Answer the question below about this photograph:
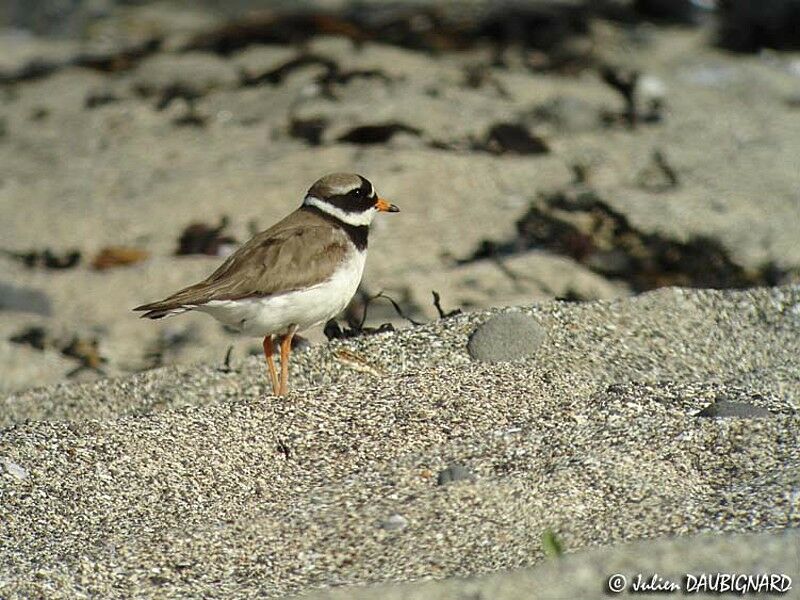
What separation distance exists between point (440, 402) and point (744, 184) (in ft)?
12.7

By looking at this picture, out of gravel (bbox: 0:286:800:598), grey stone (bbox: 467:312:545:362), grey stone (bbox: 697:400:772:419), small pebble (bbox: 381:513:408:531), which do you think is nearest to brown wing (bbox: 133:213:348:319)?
gravel (bbox: 0:286:800:598)

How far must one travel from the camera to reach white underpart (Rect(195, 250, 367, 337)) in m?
4.75

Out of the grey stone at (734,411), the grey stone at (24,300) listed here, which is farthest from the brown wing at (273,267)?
the grey stone at (24,300)

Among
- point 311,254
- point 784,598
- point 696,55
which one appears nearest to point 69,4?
point 696,55

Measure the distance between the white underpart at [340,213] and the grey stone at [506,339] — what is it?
680mm

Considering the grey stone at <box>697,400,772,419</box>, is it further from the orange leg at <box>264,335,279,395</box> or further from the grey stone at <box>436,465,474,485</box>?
the orange leg at <box>264,335,279,395</box>

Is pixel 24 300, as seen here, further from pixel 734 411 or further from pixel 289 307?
pixel 734 411

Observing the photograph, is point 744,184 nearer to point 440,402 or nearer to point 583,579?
point 440,402

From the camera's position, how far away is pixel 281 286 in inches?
187

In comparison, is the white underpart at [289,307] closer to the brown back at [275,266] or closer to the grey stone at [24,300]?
the brown back at [275,266]

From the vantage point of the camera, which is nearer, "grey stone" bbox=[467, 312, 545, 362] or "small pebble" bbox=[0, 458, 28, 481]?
"small pebble" bbox=[0, 458, 28, 481]

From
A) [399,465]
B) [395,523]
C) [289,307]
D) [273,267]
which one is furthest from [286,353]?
[395,523]

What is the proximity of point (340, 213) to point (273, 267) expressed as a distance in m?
0.51

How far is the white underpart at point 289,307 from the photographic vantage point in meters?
4.75
